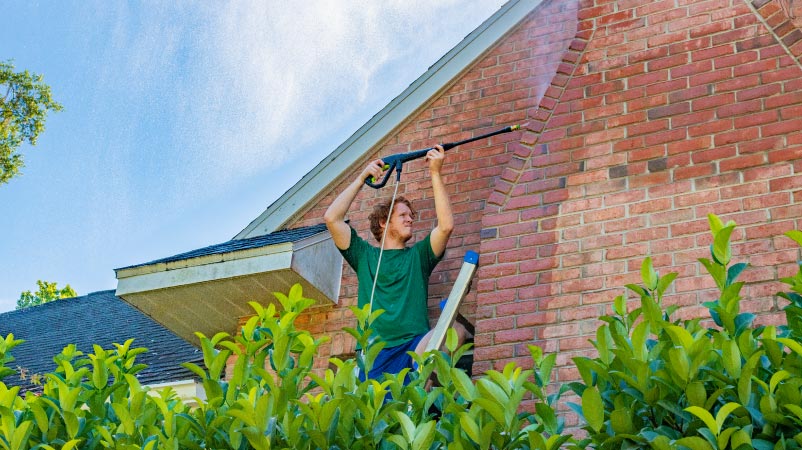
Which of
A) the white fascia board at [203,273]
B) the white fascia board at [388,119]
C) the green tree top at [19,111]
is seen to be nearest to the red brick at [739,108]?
the white fascia board at [388,119]

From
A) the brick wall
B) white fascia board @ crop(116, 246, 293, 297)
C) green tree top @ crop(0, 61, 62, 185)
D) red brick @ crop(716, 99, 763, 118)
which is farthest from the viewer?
green tree top @ crop(0, 61, 62, 185)

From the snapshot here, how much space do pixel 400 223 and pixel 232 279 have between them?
1441 millimetres

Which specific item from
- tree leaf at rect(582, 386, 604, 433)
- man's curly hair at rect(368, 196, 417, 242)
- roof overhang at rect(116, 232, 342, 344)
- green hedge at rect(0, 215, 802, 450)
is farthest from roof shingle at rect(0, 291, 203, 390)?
tree leaf at rect(582, 386, 604, 433)

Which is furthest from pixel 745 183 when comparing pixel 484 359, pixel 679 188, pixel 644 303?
pixel 644 303

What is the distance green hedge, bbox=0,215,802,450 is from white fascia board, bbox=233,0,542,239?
3467 mm

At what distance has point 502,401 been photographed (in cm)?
435

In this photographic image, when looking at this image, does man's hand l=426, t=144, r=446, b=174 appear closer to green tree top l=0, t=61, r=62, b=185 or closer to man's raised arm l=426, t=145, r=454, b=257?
man's raised arm l=426, t=145, r=454, b=257

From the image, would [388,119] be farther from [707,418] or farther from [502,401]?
[707,418]

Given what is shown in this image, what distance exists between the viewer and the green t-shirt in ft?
22.6

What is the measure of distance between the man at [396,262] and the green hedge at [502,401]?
4.73 feet

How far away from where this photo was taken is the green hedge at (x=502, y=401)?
157 inches

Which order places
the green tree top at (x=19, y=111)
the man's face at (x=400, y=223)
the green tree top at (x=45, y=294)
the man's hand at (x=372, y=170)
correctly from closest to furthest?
the man's hand at (x=372, y=170)
the man's face at (x=400, y=223)
the green tree top at (x=19, y=111)
the green tree top at (x=45, y=294)

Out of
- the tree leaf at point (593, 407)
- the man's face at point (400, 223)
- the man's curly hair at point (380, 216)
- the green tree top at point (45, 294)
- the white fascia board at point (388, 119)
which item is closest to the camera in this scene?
the tree leaf at point (593, 407)

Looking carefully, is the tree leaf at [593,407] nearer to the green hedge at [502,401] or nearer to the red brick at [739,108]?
the green hedge at [502,401]
